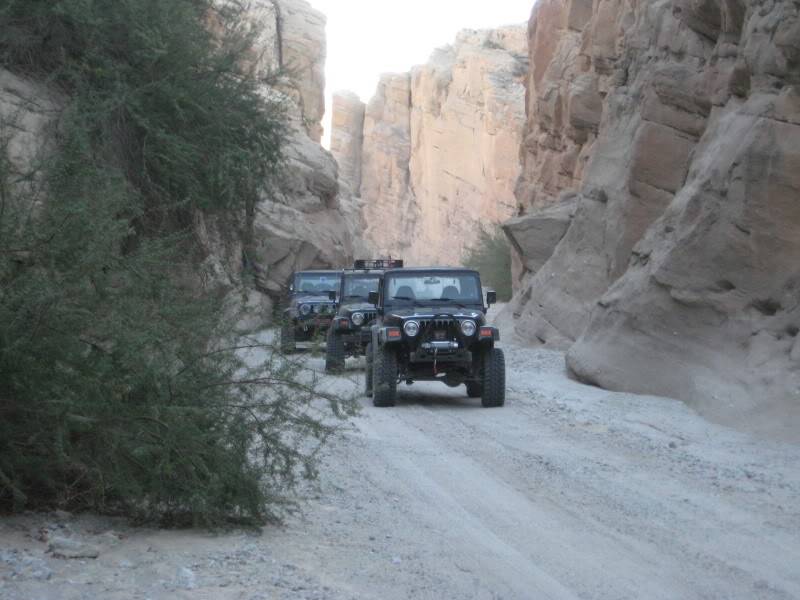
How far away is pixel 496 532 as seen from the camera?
7.27 m

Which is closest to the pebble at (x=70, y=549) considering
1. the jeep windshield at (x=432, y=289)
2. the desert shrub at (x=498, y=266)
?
the jeep windshield at (x=432, y=289)

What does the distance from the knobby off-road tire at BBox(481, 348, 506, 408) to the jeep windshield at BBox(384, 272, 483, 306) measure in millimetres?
1428

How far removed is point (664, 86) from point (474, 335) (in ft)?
29.1

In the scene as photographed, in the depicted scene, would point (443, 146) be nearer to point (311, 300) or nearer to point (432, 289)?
point (311, 300)

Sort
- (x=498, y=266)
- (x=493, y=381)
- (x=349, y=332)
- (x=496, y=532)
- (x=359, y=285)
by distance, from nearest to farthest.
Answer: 1. (x=496, y=532)
2. (x=493, y=381)
3. (x=349, y=332)
4. (x=359, y=285)
5. (x=498, y=266)

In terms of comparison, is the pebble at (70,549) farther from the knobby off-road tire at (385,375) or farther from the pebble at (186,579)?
the knobby off-road tire at (385,375)

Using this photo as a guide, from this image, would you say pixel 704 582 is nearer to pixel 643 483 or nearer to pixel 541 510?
pixel 541 510

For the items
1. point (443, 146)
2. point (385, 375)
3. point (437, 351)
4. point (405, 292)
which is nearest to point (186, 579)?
point (385, 375)

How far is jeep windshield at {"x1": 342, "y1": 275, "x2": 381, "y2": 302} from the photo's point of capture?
2200 centimetres

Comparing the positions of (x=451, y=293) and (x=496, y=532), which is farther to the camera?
(x=451, y=293)

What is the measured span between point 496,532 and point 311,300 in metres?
17.4

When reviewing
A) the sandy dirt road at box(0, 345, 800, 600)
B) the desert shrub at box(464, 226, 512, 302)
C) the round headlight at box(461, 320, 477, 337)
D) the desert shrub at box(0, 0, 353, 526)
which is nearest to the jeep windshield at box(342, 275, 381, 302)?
the round headlight at box(461, 320, 477, 337)

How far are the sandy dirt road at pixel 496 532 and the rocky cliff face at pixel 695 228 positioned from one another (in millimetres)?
2417

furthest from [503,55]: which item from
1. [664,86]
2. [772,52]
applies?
[772,52]
